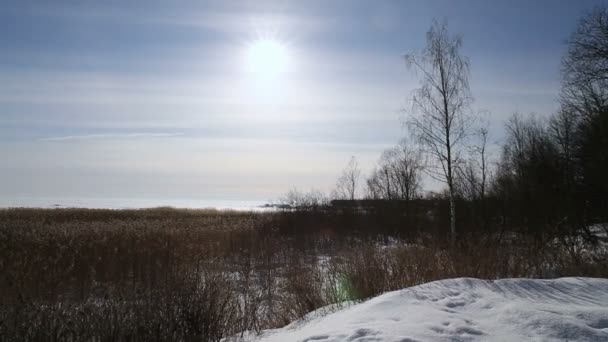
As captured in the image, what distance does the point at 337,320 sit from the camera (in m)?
4.75

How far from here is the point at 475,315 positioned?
4520 mm

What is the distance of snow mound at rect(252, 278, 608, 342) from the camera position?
387 centimetres

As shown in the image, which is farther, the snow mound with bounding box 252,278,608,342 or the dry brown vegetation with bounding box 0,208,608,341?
the dry brown vegetation with bounding box 0,208,608,341

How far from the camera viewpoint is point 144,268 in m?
9.02

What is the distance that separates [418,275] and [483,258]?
158cm

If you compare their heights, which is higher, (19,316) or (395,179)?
(395,179)

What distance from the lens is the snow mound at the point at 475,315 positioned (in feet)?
12.7

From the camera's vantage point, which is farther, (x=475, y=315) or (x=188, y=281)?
(x=188, y=281)

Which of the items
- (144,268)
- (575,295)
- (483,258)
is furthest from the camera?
(144,268)

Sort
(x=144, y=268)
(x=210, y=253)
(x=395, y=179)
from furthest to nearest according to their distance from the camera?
1. (x=395, y=179)
2. (x=210, y=253)
3. (x=144, y=268)

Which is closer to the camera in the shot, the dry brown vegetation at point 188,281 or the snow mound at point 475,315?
the snow mound at point 475,315

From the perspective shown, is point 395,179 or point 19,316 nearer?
point 19,316

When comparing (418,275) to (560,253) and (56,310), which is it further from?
(56,310)

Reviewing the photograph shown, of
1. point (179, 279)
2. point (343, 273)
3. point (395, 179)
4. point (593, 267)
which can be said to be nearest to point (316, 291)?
point (343, 273)
